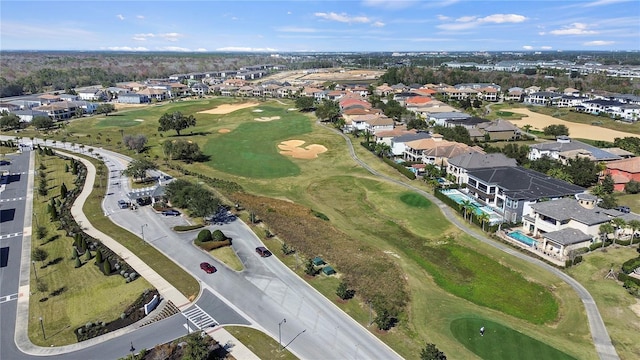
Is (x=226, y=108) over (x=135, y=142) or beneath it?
over

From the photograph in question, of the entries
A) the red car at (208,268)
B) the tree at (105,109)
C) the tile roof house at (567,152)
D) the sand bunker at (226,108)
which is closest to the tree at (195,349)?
the red car at (208,268)

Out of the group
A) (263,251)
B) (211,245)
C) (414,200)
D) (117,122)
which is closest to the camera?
(263,251)

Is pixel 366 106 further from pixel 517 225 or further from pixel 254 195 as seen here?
pixel 517 225

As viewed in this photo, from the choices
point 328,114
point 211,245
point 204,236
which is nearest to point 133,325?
point 211,245

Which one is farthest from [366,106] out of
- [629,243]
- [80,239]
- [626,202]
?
[80,239]

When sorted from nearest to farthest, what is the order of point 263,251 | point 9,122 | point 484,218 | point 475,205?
1. point 263,251
2. point 484,218
3. point 475,205
4. point 9,122

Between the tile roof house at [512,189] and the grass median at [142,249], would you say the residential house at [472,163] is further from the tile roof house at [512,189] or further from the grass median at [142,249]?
the grass median at [142,249]

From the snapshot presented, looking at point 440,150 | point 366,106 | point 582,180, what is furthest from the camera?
point 366,106

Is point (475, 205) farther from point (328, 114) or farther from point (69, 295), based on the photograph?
point (328, 114)
